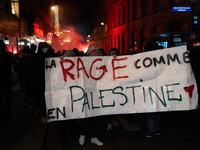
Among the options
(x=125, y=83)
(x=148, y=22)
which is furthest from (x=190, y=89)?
(x=148, y=22)

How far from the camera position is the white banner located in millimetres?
4188

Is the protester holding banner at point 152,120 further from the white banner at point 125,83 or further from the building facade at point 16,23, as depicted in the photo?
the building facade at point 16,23

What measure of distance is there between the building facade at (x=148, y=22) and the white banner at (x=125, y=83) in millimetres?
5330

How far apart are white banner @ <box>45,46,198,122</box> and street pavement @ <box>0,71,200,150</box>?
603 millimetres

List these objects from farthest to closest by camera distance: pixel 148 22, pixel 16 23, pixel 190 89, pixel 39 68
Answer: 1. pixel 148 22
2. pixel 16 23
3. pixel 39 68
4. pixel 190 89

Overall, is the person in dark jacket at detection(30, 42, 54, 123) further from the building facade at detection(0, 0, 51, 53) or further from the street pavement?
the building facade at detection(0, 0, 51, 53)

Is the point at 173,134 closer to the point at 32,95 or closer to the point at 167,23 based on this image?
the point at 32,95

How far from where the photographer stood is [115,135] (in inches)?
188

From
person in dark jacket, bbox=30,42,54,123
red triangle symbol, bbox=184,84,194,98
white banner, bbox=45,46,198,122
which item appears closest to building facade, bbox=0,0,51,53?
person in dark jacket, bbox=30,42,54,123

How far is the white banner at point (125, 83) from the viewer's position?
4.19 m

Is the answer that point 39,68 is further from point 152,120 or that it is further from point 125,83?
point 152,120

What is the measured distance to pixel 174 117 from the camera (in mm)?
5996

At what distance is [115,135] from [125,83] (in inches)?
46.2

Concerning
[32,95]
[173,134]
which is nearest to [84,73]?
[173,134]
